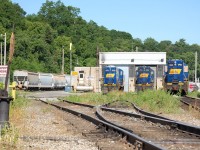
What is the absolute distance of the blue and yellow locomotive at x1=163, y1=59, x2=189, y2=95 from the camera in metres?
39.6

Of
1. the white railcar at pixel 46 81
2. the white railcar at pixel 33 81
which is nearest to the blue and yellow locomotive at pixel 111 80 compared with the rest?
the white railcar at pixel 33 81

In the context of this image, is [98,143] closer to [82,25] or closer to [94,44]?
[94,44]

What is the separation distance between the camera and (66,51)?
12275 centimetres

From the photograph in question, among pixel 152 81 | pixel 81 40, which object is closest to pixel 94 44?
pixel 81 40

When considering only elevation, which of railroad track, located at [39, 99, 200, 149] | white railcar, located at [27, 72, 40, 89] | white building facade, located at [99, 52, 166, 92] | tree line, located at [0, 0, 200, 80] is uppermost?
tree line, located at [0, 0, 200, 80]

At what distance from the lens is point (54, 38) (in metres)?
130

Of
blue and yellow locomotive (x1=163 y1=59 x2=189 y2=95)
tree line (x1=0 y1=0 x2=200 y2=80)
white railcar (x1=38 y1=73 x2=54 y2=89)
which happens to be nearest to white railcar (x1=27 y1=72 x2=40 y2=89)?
white railcar (x1=38 y1=73 x2=54 y2=89)

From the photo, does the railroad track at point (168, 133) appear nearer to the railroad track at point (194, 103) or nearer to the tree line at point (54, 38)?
the railroad track at point (194, 103)

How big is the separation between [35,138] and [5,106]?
1.09 m

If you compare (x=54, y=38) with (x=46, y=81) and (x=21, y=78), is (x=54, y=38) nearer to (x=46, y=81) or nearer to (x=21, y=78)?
(x=46, y=81)

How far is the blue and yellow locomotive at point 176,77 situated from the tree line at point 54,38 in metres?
39.8

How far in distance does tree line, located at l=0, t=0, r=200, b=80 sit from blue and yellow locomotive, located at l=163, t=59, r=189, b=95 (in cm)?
3980

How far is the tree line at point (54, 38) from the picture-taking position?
10356 cm

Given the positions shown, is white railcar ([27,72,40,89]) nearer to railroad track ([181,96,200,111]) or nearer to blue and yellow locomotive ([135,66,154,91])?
blue and yellow locomotive ([135,66,154,91])
